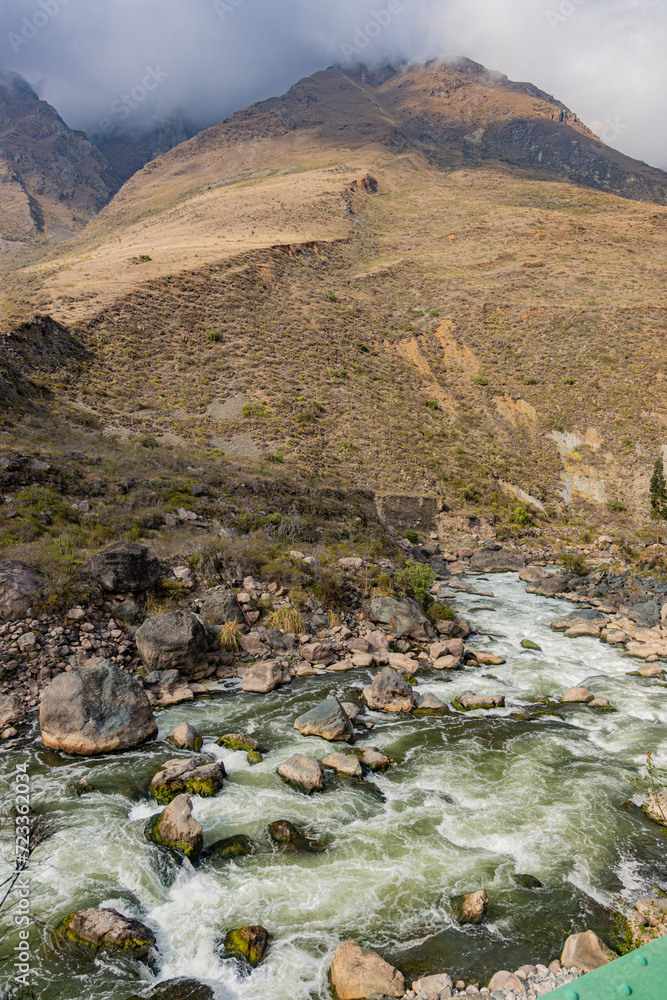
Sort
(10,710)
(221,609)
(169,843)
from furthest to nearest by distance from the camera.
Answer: (221,609)
(10,710)
(169,843)

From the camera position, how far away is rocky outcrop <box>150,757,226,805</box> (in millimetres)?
8086

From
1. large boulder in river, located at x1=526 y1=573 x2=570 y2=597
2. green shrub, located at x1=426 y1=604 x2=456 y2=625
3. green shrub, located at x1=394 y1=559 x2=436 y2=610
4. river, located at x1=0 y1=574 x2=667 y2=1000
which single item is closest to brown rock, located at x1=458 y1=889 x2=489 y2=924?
river, located at x1=0 y1=574 x2=667 y2=1000

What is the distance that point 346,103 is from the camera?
5276 inches

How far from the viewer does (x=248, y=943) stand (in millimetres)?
5660

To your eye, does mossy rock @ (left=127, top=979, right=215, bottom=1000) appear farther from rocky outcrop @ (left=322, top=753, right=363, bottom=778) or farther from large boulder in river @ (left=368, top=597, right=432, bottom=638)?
large boulder in river @ (left=368, top=597, right=432, bottom=638)

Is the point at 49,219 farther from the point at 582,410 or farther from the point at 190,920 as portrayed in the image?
the point at 190,920

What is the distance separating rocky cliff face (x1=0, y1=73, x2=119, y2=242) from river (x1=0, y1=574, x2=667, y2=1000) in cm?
14446

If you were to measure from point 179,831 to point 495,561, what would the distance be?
25.1 meters

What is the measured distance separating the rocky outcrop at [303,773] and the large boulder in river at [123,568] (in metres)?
7.13

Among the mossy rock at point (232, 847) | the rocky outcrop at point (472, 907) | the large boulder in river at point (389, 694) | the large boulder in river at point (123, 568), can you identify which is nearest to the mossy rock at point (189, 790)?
the mossy rock at point (232, 847)

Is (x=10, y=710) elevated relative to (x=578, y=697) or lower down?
elevated

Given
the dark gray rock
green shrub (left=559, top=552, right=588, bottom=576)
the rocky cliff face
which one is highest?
the rocky cliff face

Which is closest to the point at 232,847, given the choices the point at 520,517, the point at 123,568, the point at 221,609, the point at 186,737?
the point at 186,737

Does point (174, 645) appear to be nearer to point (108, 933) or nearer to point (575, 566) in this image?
point (108, 933)
